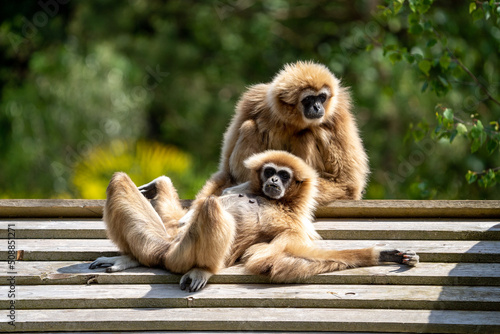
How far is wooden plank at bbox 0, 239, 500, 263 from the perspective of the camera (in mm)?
4797

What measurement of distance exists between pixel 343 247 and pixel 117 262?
180cm

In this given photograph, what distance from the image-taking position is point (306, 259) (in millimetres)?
4633

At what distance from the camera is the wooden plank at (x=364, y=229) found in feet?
17.1

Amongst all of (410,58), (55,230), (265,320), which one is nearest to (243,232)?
(265,320)

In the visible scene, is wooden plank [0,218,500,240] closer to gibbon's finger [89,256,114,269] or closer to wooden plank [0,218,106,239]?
wooden plank [0,218,106,239]

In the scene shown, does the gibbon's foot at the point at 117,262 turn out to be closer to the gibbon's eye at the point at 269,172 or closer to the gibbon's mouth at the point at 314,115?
the gibbon's eye at the point at 269,172

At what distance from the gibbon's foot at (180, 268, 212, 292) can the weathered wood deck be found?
0.06 metres

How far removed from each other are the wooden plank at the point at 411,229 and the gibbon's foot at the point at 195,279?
1324 mm

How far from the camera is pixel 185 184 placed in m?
11.1

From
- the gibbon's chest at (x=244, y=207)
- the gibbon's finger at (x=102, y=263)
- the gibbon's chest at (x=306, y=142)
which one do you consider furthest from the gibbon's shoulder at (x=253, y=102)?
the gibbon's finger at (x=102, y=263)

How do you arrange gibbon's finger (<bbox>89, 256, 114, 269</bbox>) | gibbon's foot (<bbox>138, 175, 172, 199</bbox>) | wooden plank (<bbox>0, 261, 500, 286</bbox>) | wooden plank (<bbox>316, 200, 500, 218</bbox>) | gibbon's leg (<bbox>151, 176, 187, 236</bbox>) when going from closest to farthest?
wooden plank (<bbox>0, 261, 500, 286</bbox>), gibbon's finger (<bbox>89, 256, 114, 269</bbox>), wooden plank (<bbox>316, 200, 500, 218</bbox>), gibbon's leg (<bbox>151, 176, 187, 236</bbox>), gibbon's foot (<bbox>138, 175, 172, 199</bbox>)

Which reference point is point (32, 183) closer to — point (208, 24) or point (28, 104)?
point (28, 104)

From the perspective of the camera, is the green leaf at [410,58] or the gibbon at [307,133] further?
the green leaf at [410,58]

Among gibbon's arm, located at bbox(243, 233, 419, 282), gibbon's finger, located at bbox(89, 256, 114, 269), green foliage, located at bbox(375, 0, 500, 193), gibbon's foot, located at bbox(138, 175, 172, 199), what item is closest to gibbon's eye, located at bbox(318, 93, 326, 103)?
green foliage, located at bbox(375, 0, 500, 193)
